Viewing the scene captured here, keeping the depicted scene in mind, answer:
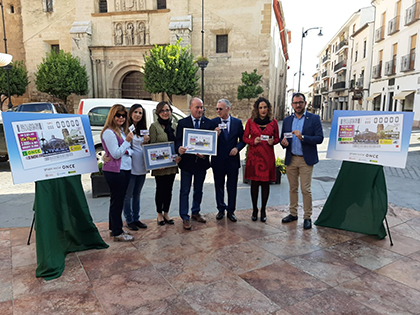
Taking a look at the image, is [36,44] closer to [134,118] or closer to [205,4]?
[205,4]

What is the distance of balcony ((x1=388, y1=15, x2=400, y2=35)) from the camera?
2513 centimetres

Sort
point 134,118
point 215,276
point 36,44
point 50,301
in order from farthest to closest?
point 36,44 → point 134,118 → point 215,276 → point 50,301

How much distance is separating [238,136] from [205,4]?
67.9ft

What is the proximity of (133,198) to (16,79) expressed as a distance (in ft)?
81.7

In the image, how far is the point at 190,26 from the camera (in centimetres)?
2177

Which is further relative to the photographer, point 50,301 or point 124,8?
point 124,8

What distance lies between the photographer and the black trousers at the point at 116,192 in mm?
3621

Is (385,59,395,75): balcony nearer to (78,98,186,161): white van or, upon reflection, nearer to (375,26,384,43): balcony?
(375,26,384,43): balcony

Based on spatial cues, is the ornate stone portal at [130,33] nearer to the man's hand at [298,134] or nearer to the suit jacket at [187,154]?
the suit jacket at [187,154]

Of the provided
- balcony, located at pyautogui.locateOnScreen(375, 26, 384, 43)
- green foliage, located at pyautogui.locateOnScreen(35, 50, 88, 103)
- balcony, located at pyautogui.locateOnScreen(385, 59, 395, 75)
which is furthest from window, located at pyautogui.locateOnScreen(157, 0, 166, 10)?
balcony, located at pyautogui.locateOnScreen(375, 26, 384, 43)

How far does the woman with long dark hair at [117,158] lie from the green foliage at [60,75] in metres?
20.6

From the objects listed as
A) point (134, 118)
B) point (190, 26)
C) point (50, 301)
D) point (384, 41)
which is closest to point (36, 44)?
point (190, 26)

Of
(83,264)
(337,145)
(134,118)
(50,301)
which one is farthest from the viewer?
(337,145)

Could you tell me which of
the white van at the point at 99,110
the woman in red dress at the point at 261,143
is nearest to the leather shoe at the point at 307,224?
the woman in red dress at the point at 261,143
